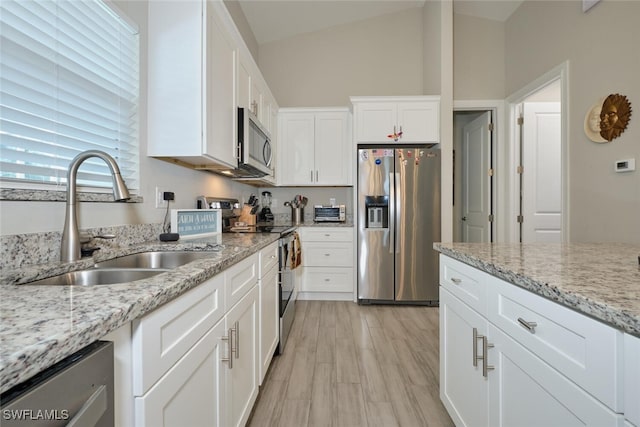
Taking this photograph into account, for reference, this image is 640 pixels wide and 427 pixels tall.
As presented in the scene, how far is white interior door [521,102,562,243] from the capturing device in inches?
122

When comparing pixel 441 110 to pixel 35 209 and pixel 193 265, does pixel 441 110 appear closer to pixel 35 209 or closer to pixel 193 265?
pixel 193 265

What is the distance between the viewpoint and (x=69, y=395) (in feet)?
1.33

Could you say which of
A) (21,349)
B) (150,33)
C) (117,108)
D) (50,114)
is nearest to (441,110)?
(150,33)

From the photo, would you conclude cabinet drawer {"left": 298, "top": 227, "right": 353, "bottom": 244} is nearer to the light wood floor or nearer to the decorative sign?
the light wood floor

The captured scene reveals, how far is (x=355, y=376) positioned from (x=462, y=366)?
80 cm

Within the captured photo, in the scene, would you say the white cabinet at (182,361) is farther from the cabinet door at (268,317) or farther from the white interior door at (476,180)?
the white interior door at (476,180)

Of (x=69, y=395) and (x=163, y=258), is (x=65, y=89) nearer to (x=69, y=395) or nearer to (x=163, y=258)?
(x=163, y=258)

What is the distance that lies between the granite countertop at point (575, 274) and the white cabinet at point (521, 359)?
4 centimetres

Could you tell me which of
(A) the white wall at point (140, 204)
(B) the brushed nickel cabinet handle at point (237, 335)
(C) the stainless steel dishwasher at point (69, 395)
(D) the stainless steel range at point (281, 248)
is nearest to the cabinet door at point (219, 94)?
(A) the white wall at point (140, 204)

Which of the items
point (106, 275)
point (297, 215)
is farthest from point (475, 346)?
point (297, 215)

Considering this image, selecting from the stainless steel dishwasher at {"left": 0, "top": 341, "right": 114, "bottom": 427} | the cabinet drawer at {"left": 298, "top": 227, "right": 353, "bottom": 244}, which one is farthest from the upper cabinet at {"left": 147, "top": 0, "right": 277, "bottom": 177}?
the cabinet drawer at {"left": 298, "top": 227, "right": 353, "bottom": 244}

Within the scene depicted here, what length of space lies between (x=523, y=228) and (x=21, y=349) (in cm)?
385

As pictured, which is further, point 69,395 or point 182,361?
point 182,361

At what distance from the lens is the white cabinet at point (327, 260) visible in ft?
10.4
